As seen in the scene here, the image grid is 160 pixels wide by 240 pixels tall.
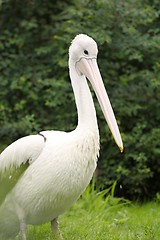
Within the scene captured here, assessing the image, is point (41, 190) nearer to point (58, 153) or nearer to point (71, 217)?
point (58, 153)

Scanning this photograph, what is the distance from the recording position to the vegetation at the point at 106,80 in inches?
327

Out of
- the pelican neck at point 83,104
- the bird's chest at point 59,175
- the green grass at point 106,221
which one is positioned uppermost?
the pelican neck at point 83,104

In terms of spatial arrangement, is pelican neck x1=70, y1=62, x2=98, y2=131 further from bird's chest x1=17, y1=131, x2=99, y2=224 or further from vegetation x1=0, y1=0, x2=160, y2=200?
vegetation x1=0, y1=0, x2=160, y2=200

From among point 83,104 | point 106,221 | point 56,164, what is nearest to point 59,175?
point 56,164

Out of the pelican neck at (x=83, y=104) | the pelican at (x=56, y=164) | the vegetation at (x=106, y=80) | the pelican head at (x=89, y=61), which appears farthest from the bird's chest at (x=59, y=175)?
the vegetation at (x=106, y=80)

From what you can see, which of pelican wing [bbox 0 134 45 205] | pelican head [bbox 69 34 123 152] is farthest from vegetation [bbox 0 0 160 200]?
pelican wing [bbox 0 134 45 205]

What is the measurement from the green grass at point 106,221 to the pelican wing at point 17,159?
1.75 feet

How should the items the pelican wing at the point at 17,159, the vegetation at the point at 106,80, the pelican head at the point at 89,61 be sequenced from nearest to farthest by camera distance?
the pelican wing at the point at 17,159 < the pelican head at the point at 89,61 < the vegetation at the point at 106,80

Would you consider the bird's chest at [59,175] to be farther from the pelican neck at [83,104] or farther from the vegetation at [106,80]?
the vegetation at [106,80]

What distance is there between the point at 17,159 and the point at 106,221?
1704mm

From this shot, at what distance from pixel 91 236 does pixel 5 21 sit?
14.1 ft

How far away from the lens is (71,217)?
281 inches

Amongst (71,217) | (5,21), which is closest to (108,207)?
(71,217)

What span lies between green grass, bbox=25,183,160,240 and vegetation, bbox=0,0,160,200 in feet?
1.76
